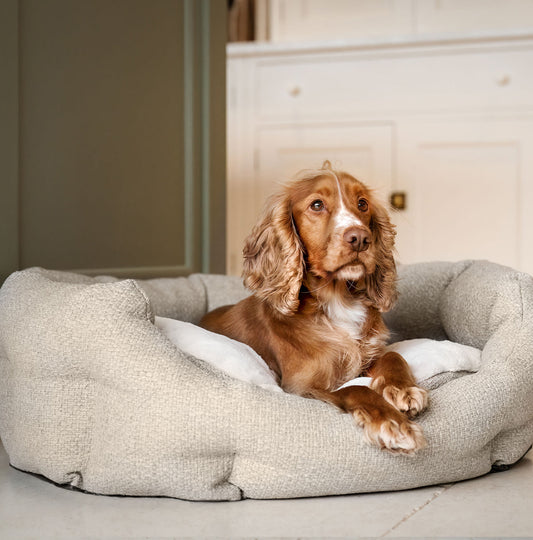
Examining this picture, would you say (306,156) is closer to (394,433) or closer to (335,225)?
(335,225)

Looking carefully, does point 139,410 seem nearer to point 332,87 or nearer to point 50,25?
point 50,25

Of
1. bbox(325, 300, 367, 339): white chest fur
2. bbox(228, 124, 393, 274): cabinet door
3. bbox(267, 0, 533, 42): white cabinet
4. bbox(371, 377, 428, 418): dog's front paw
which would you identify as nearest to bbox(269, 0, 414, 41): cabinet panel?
bbox(267, 0, 533, 42): white cabinet

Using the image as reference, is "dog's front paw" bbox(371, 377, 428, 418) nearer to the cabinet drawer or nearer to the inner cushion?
the inner cushion

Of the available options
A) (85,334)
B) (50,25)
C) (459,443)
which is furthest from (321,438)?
(50,25)

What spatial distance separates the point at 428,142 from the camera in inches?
151

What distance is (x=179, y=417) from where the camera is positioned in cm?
143

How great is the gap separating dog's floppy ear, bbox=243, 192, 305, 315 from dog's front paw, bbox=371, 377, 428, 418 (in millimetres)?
363

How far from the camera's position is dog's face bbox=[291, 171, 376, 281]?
1.73 metres

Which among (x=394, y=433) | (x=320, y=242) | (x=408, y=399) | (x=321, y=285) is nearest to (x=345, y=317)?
(x=321, y=285)

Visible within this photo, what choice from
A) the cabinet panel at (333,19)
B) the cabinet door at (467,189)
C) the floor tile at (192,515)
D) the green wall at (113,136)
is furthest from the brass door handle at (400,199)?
the floor tile at (192,515)

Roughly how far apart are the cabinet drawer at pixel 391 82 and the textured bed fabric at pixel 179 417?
7.37ft

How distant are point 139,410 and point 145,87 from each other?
1725mm

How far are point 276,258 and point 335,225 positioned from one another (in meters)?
0.18

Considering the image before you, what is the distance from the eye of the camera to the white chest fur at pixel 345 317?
1882mm
